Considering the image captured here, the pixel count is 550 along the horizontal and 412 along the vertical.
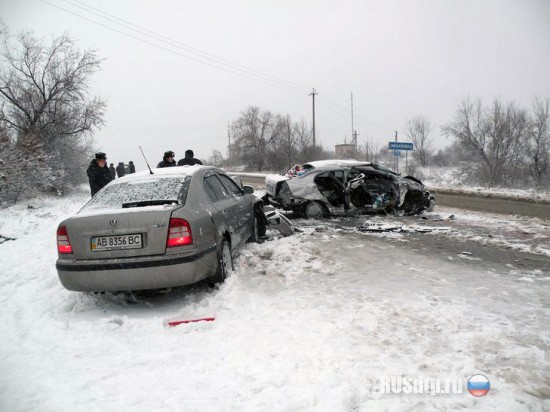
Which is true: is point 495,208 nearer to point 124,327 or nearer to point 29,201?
point 124,327

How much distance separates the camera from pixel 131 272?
3.46 m

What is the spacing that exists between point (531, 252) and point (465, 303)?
3054 millimetres

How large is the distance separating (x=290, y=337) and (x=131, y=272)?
1688mm

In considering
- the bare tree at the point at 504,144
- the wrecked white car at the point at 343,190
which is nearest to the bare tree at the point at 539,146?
the bare tree at the point at 504,144

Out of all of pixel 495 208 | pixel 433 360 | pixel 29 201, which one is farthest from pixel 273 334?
pixel 29 201

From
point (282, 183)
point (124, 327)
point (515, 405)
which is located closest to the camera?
point (515, 405)

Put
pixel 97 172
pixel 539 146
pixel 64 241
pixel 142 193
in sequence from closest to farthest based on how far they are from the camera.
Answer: pixel 64 241, pixel 142 193, pixel 97 172, pixel 539 146

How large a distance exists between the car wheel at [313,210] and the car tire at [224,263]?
4482mm

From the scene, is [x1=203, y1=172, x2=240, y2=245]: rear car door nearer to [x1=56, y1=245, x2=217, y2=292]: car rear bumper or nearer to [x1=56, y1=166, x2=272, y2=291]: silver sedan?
[x1=56, y1=166, x2=272, y2=291]: silver sedan

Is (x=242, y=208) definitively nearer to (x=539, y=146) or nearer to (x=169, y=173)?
(x=169, y=173)

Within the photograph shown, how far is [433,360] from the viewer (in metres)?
2.61

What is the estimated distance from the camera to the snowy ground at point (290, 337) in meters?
2.25

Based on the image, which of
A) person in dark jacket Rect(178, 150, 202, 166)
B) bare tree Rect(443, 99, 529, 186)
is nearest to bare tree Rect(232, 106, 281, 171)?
bare tree Rect(443, 99, 529, 186)

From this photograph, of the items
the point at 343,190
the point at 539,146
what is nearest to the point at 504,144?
the point at 539,146
